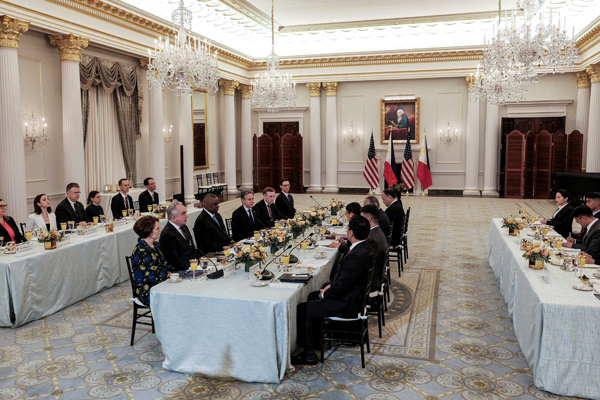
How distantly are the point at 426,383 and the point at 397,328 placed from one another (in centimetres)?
132

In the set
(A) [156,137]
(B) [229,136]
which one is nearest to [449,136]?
(B) [229,136]

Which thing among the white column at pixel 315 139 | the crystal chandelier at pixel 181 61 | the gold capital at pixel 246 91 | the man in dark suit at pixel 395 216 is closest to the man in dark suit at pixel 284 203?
the man in dark suit at pixel 395 216

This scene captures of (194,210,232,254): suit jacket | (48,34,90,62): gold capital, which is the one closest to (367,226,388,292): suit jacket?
(194,210,232,254): suit jacket

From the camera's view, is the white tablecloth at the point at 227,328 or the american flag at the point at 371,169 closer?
the white tablecloth at the point at 227,328

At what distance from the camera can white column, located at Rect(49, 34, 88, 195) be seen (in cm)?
1066

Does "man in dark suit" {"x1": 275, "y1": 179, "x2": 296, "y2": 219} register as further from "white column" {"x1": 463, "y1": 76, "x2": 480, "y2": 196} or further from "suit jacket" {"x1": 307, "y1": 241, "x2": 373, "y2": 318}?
"white column" {"x1": 463, "y1": 76, "x2": 480, "y2": 196}

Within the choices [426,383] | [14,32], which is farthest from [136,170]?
[426,383]

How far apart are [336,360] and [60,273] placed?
383cm

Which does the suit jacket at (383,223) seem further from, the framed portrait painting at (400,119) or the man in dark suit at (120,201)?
the framed portrait painting at (400,119)

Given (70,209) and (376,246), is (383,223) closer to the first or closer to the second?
(376,246)

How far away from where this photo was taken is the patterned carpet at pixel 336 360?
13.6 ft

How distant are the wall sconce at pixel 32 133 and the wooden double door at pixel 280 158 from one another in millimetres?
10439

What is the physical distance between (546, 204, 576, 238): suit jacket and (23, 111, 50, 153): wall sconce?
34.8 feet

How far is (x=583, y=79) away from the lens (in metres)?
17.2
